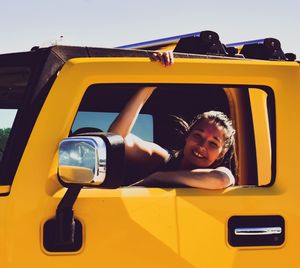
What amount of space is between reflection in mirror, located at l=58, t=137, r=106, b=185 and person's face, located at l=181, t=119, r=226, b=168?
2.99ft

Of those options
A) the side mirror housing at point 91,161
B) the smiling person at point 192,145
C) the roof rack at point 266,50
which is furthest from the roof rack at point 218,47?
the side mirror housing at point 91,161

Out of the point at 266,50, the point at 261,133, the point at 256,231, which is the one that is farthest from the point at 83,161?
the point at 266,50

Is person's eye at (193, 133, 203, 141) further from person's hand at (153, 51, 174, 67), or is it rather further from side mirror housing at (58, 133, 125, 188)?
side mirror housing at (58, 133, 125, 188)

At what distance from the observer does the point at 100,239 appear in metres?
2.48

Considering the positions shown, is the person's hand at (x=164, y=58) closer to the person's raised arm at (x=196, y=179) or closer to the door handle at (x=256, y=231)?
the person's raised arm at (x=196, y=179)

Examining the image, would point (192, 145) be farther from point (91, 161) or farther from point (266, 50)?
point (91, 161)

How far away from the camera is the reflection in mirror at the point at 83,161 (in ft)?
7.13

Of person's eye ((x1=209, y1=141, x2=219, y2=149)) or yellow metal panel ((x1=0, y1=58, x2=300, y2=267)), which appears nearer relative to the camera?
yellow metal panel ((x1=0, y1=58, x2=300, y2=267))

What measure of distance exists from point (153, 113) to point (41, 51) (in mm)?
1031

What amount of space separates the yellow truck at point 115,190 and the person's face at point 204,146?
29cm

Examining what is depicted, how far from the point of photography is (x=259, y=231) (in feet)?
8.67

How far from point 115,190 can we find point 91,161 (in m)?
0.40

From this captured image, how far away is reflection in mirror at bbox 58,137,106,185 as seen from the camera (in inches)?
85.5

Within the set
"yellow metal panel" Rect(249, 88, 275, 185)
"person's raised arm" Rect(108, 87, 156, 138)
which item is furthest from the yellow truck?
"person's raised arm" Rect(108, 87, 156, 138)
